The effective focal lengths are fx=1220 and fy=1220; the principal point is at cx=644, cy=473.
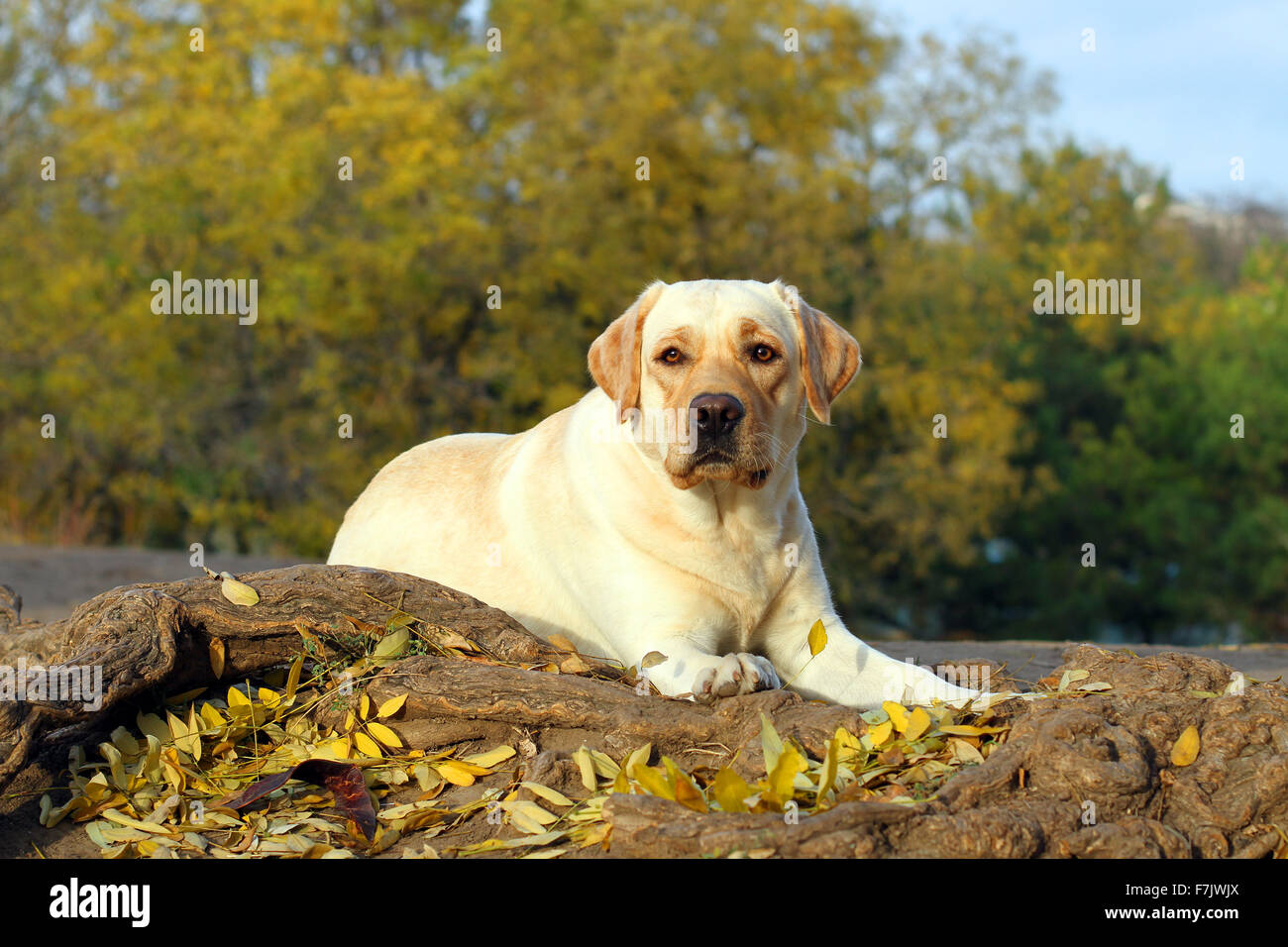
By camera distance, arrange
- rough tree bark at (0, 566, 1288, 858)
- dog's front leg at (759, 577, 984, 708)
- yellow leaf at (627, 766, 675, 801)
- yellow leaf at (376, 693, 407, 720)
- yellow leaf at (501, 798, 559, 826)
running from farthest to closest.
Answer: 1. dog's front leg at (759, 577, 984, 708)
2. yellow leaf at (376, 693, 407, 720)
3. yellow leaf at (501, 798, 559, 826)
4. yellow leaf at (627, 766, 675, 801)
5. rough tree bark at (0, 566, 1288, 858)

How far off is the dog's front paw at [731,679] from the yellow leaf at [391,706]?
99 cm

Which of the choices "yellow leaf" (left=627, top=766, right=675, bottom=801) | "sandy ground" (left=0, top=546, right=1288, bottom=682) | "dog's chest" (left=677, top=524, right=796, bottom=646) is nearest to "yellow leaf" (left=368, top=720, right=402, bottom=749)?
"yellow leaf" (left=627, top=766, right=675, bottom=801)

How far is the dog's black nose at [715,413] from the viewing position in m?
4.30

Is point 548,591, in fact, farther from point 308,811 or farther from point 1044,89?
point 1044,89

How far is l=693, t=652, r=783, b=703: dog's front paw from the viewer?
4.12m

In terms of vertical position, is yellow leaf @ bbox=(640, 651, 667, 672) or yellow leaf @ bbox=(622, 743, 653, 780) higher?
yellow leaf @ bbox=(640, 651, 667, 672)

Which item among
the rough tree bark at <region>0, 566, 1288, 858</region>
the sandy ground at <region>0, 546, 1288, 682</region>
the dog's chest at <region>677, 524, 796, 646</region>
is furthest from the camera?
the sandy ground at <region>0, 546, 1288, 682</region>

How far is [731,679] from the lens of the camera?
4129mm

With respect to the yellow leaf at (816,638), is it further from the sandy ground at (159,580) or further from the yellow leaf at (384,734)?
the sandy ground at (159,580)

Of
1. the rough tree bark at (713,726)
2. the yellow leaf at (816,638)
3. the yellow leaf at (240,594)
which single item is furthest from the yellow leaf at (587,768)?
the yellow leaf at (240,594)

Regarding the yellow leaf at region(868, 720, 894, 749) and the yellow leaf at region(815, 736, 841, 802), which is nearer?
the yellow leaf at region(815, 736, 841, 802)

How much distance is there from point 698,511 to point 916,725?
1.25m

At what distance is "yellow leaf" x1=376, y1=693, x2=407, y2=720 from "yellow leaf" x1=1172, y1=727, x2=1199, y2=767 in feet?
8.01

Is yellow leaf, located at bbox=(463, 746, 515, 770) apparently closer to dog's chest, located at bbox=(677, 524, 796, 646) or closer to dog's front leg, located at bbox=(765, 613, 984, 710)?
dog's chest, located at bbox=(677, 524, 796, 646)
